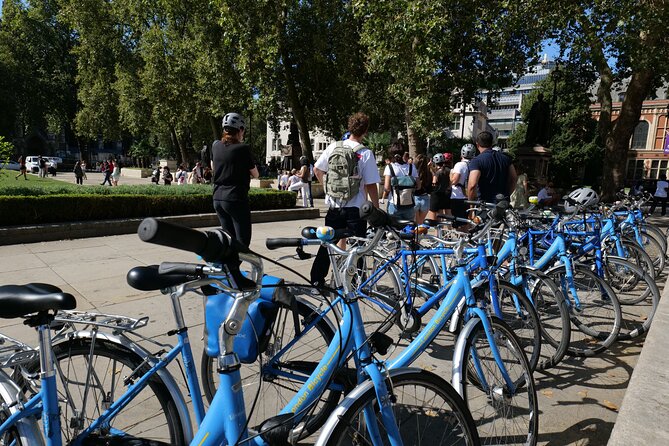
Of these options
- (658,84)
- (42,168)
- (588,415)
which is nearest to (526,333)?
(588,415)

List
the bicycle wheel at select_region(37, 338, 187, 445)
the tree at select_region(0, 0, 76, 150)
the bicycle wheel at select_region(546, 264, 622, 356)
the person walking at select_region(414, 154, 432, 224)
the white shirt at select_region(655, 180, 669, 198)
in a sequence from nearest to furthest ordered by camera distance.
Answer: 1. the bicycle wheel at select_region(37, 338, 187, 445)
2. the bicycle wheel at select_region(546, 264, 622, 356)
3. the person walking at select_region(414, 154, 432, 224)
4. the white shirt at select_region(655, 180, 669, 198)
5. the tree at select_region(0, 0, 76, 150)

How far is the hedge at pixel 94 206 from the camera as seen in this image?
8438 mm

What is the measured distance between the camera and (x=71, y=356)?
2061mm

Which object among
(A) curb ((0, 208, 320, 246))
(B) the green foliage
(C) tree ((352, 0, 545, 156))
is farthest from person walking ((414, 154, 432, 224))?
(B) the green foliage

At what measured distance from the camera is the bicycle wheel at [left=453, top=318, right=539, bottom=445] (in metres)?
2.43

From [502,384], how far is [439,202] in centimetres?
505

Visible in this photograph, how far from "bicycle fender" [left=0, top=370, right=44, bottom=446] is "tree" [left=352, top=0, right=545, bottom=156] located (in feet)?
39.5

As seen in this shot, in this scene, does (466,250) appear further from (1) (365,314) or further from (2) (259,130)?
(2) (259,130)

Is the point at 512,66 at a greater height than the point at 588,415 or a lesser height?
greater

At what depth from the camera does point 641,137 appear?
2495 inches

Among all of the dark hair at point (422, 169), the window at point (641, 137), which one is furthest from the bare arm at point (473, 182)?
the window at point (641, 137)

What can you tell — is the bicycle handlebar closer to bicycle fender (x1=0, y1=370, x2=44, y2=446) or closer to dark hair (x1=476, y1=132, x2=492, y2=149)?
bicycle fender (x1=0, y1=370, x2=44, y2=446)

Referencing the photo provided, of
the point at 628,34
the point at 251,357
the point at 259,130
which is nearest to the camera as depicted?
the point at 251,357

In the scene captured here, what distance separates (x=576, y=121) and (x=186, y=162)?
3224 cm
